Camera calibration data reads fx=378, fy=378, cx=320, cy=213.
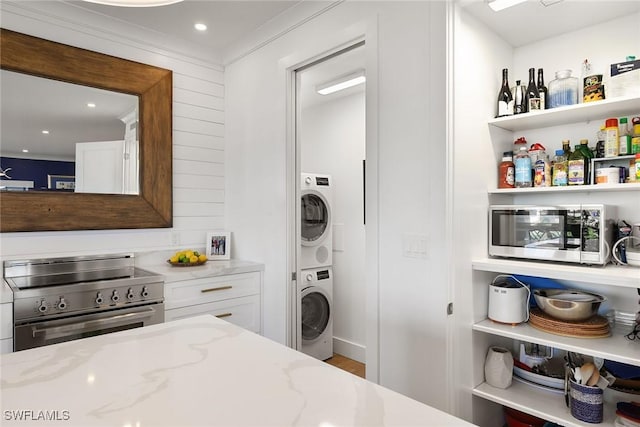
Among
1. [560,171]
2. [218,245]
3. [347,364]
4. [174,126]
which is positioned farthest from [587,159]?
[174,126]

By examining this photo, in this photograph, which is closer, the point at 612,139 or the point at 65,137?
the point at 612,139

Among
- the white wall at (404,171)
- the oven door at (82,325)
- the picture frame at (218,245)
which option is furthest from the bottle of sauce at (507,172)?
the oven door at (82,325)

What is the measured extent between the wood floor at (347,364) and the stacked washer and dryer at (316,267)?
71 millimetres

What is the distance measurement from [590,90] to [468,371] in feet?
4.87

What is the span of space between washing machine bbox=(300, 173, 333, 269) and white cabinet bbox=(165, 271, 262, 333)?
2.14 feet

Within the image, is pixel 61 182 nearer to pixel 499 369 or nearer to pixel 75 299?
pixel 75 299

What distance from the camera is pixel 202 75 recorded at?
3.17m

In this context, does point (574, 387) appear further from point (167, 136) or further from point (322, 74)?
point (167, 136)

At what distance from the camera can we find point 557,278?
167cm

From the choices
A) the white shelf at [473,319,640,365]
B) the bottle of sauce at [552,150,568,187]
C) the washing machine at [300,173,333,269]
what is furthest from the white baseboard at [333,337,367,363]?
the bottle of sauce at [552,150,568,187]

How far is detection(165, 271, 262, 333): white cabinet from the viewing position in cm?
246

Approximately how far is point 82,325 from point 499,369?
226cm

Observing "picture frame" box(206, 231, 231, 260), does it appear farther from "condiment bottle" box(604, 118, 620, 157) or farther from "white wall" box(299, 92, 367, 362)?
"condiment bottle" box(604, 118, 620, 157)

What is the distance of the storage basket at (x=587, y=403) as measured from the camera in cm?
162
